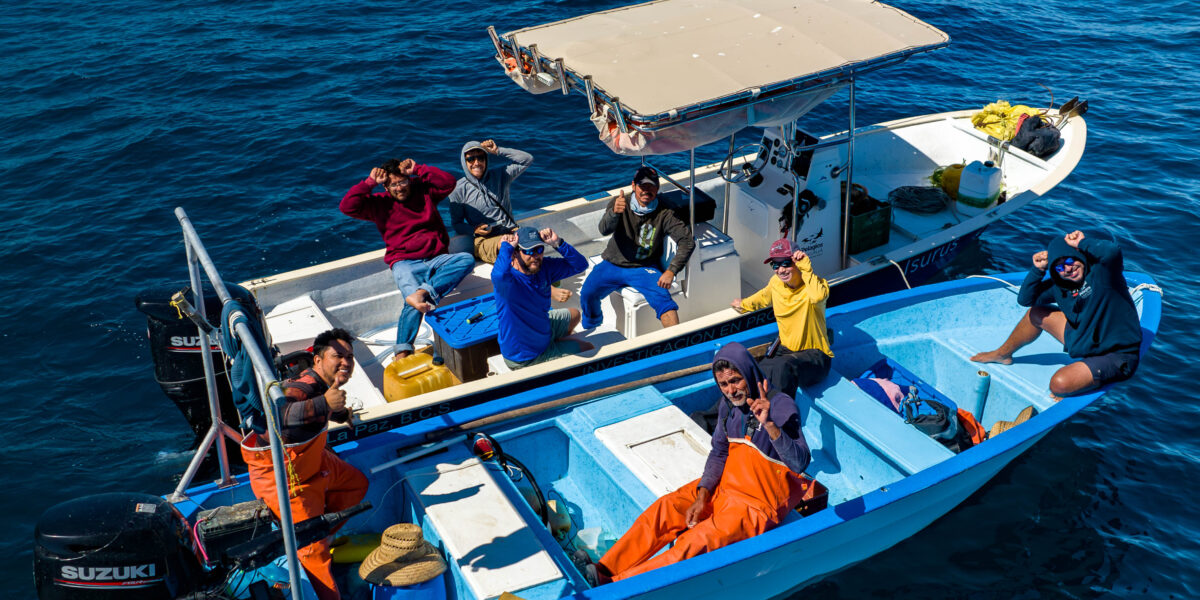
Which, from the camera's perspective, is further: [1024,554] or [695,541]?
[1024,554]

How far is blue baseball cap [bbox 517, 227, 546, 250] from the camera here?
7.08 m

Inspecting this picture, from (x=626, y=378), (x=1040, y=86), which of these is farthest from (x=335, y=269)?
(x=1040, y=86)

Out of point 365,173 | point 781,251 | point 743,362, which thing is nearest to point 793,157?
point 781,251

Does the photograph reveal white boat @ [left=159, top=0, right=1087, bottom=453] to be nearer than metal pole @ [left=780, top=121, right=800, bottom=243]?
Yes

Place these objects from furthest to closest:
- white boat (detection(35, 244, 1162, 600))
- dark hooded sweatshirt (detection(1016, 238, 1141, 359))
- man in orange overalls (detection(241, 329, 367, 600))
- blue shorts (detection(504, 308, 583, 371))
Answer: blue shorts (detection(504, 308, 583, 371)) < dark hooded sweatshirt (detection(1016, 238, 1141, 359)) < man in orange overalls (detection(241, 329, 367, 600)) < white boat (detection(35, 244, 1162, 600))

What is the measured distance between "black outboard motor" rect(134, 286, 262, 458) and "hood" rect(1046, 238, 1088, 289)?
593 centimetres

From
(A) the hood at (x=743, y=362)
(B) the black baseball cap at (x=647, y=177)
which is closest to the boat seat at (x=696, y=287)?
(B) the black baseball cap at (x=647, y=177)

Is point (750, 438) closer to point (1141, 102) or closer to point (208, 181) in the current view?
point (208, 181)

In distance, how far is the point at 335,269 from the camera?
8570 mm

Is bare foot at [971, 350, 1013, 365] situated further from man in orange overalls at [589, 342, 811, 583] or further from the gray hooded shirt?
the gray hooded shirt

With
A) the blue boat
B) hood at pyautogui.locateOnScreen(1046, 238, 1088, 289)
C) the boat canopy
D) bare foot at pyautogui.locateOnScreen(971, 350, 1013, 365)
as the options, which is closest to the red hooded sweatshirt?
the boat canopy

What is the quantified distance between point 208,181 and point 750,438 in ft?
32.2

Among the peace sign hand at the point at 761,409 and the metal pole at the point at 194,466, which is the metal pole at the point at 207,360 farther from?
the peace sign hand at the point at 761,409

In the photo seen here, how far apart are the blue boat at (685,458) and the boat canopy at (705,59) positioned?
5.92 ft
